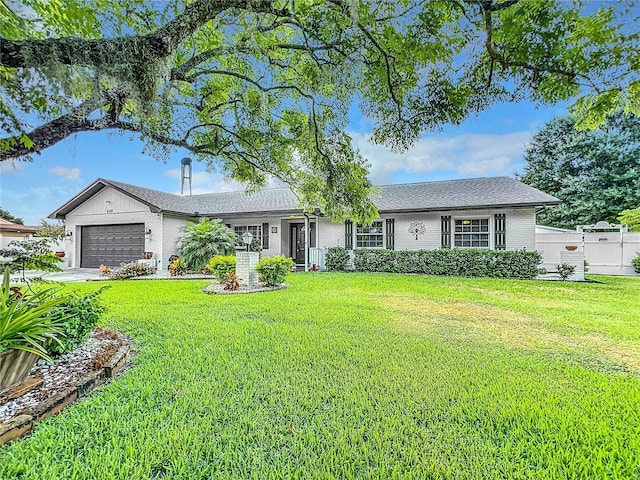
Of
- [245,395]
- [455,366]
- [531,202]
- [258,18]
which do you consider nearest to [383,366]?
[455,366]

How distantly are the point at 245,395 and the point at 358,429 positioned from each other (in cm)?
112

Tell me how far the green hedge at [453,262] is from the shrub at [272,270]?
4933 millimetres

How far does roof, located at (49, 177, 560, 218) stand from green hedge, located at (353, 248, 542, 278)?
1.87 m

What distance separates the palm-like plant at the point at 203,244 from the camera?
13.9m

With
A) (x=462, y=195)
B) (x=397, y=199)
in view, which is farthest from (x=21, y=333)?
(x=462, y=195)

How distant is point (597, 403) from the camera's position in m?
2.85

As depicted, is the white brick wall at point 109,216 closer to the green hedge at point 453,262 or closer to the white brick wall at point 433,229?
the white brick wall at point 433,229

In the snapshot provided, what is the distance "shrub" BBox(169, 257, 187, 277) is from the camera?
13188 mm

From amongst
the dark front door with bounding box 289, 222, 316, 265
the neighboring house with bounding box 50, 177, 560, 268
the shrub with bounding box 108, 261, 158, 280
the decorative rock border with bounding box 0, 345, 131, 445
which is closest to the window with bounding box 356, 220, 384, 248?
the neighboring house with bounding box 50, 177, 560, 268

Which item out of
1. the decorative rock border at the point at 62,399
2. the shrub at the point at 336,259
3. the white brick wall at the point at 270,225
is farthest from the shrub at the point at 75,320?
the white brick wall at the point at 270,225

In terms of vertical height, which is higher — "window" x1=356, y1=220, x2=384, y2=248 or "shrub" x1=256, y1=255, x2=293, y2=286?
"window" x1=356, y1=220, x2=384, y2=248

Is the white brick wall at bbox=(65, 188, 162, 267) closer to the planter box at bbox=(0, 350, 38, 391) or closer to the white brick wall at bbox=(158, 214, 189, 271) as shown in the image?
the white brick wall at bbox=(158, 214, 189, 271)

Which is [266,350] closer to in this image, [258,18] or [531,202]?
[258,18]

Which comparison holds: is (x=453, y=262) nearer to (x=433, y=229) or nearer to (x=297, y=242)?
(x=433, y=229)
